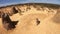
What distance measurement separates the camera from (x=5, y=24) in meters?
0.76

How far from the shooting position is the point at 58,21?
759mm

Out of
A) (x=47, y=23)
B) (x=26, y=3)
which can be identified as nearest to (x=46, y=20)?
(x=47, y=23)

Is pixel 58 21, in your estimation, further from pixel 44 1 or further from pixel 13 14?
pixel 13 14

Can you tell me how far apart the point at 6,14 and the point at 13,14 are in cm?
3

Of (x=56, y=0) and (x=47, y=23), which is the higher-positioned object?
(x=56, y=0)

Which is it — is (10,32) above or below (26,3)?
below

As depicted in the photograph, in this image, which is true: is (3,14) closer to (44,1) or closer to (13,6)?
(13,6)

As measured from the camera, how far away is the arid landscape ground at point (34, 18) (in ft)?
2.45

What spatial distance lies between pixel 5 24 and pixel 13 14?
0.20ft

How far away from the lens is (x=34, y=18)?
2.51 feet

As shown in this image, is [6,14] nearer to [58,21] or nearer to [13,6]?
[13,6]

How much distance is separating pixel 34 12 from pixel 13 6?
0.11 meters

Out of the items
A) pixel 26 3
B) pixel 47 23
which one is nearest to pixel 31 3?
pixel 26 3

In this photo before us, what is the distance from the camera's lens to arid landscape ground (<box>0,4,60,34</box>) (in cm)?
75
